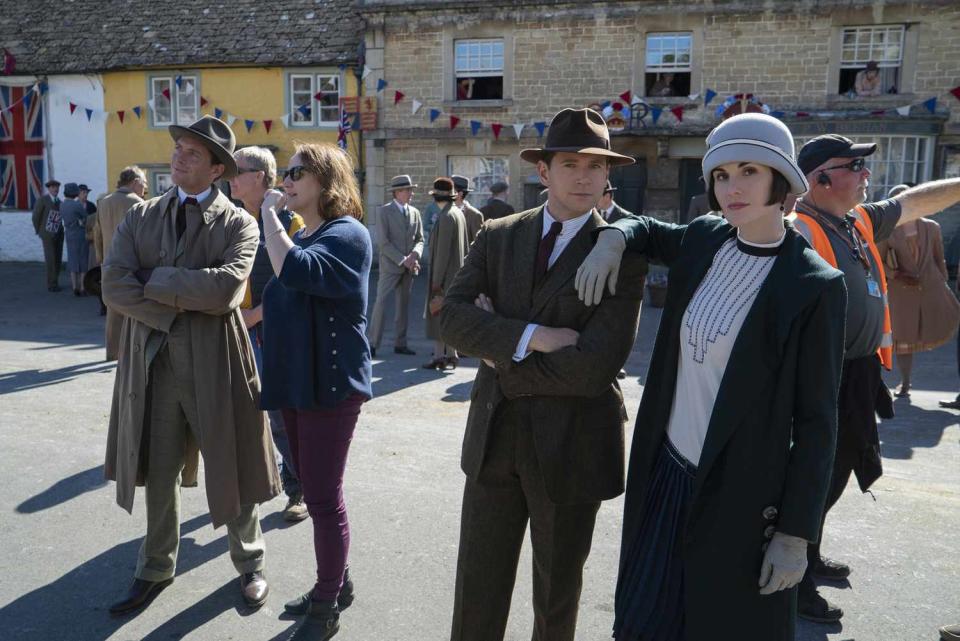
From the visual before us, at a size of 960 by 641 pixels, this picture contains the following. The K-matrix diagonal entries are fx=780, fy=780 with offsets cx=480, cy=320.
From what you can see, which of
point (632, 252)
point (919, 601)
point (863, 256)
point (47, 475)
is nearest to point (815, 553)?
point (919, 601)

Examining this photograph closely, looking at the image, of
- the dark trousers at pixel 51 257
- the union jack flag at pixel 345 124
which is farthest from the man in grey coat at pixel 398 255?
the dark trousers at pixel 51 257

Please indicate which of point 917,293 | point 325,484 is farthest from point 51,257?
point 917,293

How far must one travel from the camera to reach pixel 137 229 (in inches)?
144

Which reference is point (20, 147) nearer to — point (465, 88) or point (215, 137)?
point (465, 88)

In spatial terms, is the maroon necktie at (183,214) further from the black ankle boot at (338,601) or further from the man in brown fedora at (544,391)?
the black ankle boot at (338,601)

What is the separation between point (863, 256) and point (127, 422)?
3.44 metres

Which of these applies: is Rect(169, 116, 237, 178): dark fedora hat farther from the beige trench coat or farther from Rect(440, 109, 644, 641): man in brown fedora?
Rect(440, 109, 644, 641): man in brown fedora

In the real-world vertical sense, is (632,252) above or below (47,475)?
above

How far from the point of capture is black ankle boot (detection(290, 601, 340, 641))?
10.8 feet

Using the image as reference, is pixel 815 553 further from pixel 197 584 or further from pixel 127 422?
pixel 127 422

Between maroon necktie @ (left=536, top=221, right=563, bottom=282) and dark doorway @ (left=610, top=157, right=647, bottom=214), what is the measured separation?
1494cm

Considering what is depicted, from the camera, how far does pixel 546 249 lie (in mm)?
2725

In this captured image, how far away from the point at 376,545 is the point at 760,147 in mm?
2947

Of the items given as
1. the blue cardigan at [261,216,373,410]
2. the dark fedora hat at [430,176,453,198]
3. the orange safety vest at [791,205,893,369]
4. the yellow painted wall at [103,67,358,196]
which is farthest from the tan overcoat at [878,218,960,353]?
the yellow painted wall at [103,67,358,196]
